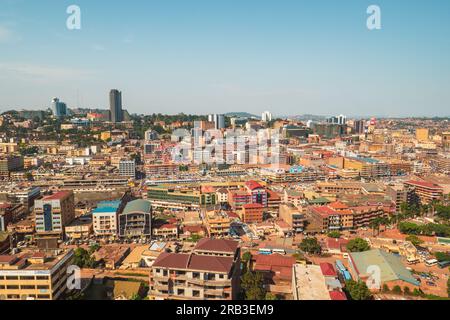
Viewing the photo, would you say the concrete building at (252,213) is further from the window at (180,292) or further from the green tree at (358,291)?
the window at (180,292)

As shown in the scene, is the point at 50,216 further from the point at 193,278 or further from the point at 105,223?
the point at 193,278

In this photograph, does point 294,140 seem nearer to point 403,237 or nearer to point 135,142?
point 135,142

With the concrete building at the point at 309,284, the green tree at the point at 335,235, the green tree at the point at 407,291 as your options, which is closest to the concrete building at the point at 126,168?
the green tree at the point at 335,235

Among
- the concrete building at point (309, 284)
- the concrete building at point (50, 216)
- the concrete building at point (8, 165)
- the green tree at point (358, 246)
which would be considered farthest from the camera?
the concrete building at point (8, 165)

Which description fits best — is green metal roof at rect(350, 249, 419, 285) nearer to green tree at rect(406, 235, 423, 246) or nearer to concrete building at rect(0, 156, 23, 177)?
green tree at rect(406, 235, 423, 246)

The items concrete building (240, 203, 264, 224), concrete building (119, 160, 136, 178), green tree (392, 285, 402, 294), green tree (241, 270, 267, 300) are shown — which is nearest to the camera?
green tree (241, 270, 267, 300)

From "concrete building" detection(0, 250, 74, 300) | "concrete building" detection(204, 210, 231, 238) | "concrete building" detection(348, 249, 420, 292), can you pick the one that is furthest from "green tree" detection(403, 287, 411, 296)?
"concrete building" detection(0, 250, 74, 300)
